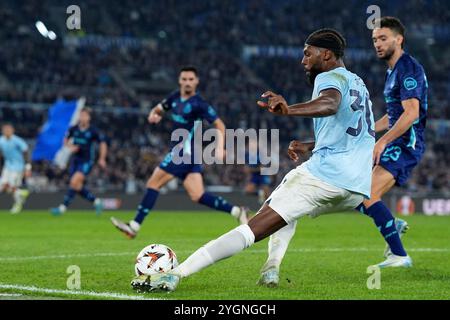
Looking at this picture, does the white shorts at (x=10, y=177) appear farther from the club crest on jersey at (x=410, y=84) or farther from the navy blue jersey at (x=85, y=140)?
the club crest on jersey at (x=410, y=84)

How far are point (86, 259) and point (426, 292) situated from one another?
3971 mm

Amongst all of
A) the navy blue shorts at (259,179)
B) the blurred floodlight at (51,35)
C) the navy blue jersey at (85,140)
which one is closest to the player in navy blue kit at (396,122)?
the navy blue jersey at (85,140)

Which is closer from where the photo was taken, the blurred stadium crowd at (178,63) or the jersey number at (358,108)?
the jersey number at (358,108)

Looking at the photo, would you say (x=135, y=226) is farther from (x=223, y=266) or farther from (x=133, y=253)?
(x=223, y=266)

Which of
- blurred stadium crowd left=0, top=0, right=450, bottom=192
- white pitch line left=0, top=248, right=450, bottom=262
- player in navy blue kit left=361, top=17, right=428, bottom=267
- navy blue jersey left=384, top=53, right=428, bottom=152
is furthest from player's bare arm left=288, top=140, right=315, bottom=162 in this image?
blurred stadium crowd left=0, top=0, right=450, bottom=192

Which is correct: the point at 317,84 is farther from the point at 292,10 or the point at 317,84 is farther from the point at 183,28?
the point at 292,10

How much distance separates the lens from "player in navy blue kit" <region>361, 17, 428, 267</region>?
26.3 feet

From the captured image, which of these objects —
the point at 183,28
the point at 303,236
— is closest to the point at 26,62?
the point at 183,28

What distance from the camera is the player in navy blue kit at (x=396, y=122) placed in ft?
26.3

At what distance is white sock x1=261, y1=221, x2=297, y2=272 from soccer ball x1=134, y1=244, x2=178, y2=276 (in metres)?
0.78

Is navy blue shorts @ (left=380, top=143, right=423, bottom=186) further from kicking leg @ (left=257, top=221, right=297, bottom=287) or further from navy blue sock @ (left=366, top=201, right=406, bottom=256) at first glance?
kicking leg @ (left=257, top=221, right=297, bottom=287)

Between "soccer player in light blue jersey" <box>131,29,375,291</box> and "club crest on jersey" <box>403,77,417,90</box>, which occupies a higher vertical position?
"club crest on jersey" <box>403,77,417,90</box>

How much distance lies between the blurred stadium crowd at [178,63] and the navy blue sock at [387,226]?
1862cm

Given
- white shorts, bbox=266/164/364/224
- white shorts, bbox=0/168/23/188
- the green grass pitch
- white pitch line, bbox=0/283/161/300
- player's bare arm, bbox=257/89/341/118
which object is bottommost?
white pitch line, bbox=0/283/161/300
